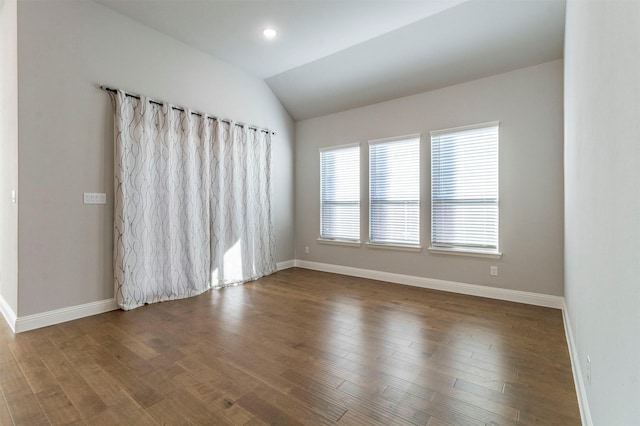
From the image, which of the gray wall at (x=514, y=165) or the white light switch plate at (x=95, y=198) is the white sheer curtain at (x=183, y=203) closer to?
the white light switch plate at (x=95, y=198)

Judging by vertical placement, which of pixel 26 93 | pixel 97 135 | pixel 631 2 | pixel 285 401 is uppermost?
pixel 26 93

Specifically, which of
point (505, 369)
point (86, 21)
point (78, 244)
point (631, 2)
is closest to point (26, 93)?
point (86, 21)

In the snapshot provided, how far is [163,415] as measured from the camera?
1.68 metres

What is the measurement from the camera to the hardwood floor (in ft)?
5.62

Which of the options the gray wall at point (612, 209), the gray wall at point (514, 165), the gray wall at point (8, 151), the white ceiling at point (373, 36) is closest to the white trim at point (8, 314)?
the gray wall at point (8, 151)

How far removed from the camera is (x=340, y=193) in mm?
5426

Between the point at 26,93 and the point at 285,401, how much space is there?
3.64 metres

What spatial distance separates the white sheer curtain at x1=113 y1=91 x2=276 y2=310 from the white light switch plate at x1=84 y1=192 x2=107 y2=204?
0.13m

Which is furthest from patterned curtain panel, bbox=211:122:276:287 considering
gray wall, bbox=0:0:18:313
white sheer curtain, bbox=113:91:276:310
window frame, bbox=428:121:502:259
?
window frame, bbox=428:121:502:259

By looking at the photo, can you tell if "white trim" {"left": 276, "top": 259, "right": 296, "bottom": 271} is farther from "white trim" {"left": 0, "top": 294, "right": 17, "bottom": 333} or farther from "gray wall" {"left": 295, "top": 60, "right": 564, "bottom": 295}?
"white trim" {"left": 0, "top": 294, "right": 17, "bottom": 333}

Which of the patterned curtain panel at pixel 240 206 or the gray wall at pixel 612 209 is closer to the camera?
the gray wall at pixel 612 209

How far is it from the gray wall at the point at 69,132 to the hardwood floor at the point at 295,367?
521 mm

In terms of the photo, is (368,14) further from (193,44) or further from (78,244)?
(78,244)

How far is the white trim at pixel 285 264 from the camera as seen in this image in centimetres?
561
